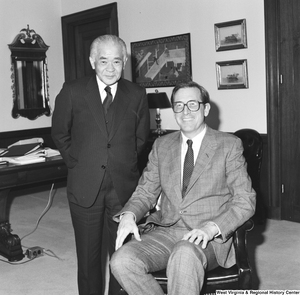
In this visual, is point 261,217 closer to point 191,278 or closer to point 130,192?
point 130,192

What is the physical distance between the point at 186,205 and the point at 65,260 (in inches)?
77.1

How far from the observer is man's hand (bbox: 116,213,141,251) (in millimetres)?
2518

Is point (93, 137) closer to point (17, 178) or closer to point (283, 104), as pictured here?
point (17, 178)

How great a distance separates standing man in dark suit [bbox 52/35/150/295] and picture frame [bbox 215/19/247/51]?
2.56 metres

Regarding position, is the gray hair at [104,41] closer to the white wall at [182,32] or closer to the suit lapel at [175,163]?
the suit lapel at [175,163]

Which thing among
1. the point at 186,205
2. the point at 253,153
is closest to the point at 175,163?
the point at 186,205

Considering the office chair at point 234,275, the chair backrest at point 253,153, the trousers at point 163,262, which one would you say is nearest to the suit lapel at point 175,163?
the trousers at point 163,262

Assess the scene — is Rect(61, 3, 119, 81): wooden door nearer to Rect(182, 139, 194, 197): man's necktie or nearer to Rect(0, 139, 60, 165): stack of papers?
Rect(0, 139, 60, 165): stack of papers

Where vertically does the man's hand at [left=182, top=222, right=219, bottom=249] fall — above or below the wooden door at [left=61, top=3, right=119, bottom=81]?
below

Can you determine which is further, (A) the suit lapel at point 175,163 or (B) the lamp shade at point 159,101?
(B) the lamp shade at point 159,101

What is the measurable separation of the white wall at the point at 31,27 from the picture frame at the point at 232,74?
10.2 ft

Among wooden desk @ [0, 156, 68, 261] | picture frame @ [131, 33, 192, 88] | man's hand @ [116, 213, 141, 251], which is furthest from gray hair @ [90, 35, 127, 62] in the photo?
picture frame @ [131, 33, 192, 88]

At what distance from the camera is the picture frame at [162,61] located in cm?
576

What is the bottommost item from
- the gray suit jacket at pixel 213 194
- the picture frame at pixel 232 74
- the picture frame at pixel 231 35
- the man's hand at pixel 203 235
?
the man's hand at pixel 203 235
